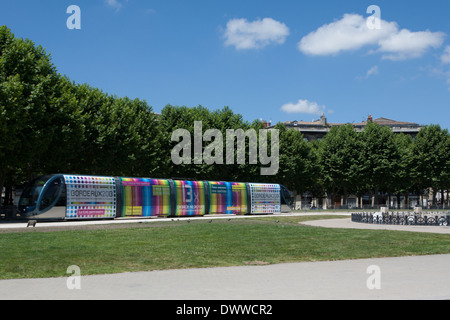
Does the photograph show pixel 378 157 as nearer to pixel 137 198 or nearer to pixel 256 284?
pixel 137 198

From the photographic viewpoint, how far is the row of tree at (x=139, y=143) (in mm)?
35031

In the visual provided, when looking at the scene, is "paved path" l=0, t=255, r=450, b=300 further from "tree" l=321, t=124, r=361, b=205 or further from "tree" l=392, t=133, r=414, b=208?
"tree" l=392, t=133, r=414, b=208

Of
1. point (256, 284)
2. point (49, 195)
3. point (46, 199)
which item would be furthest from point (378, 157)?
point (256, 284)

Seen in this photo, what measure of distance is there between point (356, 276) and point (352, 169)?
208 ft

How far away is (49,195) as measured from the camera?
104 ft

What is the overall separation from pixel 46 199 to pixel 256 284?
24660mm

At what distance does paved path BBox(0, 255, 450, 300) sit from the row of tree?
23882 millimetres

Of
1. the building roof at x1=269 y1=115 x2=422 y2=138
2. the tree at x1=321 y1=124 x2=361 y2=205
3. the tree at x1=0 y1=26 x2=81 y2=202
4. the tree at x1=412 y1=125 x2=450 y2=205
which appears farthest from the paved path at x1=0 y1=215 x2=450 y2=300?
the building roof at x1=269 y1=115 x2=422 y2=138

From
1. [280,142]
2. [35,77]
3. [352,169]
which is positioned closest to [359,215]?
[35,77]

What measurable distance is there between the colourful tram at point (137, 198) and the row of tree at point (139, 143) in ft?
14.8

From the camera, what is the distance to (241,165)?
6003cm

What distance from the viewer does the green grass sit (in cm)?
1322

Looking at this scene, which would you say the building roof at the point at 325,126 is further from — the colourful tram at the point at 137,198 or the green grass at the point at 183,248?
the green grass at the point at 183,248
